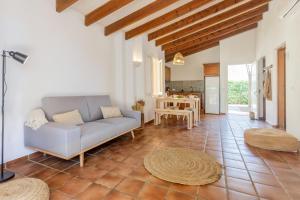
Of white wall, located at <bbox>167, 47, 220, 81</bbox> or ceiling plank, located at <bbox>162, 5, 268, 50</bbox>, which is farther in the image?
white wall, located at <bbox>167, 47, 220, 81</bbox>

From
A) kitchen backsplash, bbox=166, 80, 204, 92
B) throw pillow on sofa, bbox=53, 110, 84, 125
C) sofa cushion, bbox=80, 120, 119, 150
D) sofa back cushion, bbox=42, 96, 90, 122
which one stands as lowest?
sofa cushion, bbox=80, 120, 119, 150

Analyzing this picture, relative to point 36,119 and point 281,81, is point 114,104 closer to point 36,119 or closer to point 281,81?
point 36,119

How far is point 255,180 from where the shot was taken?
6.11ft

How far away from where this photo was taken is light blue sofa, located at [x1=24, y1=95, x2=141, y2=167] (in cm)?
212

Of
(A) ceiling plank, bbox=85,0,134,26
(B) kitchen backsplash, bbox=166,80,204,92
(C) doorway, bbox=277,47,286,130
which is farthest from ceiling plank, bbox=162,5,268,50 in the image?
(A) ceiling plank, bbox=85,0,134,26

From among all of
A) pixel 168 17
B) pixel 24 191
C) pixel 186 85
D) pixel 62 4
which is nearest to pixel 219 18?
pixel 168 17

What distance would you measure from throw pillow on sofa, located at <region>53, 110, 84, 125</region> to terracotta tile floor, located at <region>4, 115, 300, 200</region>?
56cm

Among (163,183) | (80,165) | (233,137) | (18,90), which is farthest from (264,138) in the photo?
(18,90)

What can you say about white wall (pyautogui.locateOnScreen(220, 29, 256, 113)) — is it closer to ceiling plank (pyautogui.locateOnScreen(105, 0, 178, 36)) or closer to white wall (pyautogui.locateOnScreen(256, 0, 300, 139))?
white wall (pyautogui.locateOnScreen(256, 0, 300, 139))

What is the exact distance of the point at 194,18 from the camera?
169 inches

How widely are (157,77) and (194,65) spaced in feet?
8.91

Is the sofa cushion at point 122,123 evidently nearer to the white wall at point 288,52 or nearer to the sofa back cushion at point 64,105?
the sofa back cushion at point 64,105

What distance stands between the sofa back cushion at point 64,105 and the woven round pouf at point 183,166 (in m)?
1.51

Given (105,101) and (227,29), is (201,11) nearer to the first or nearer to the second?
(227,29)
